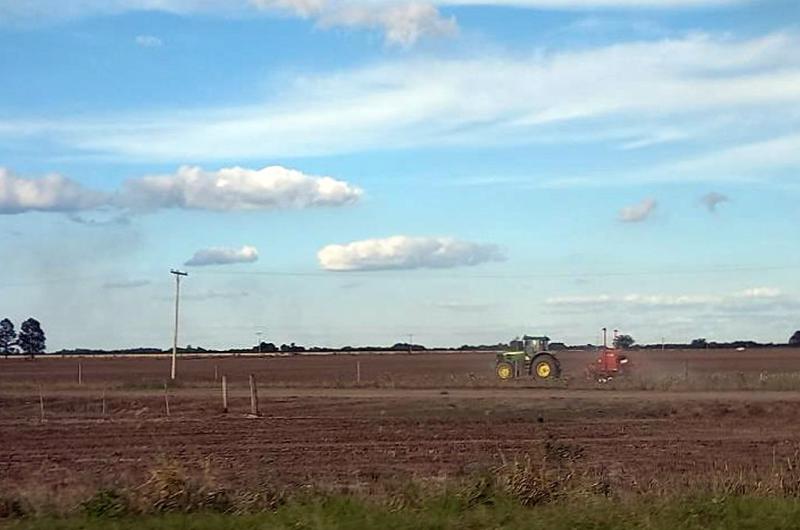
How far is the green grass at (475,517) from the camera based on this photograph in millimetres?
13547

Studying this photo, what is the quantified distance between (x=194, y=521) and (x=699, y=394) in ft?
136

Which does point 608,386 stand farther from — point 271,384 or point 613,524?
point 613,524

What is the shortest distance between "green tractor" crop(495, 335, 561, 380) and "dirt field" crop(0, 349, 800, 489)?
5.75 meters

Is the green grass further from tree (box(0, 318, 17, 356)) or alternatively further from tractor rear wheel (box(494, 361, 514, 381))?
tree (box(0, 318, 17, 356))

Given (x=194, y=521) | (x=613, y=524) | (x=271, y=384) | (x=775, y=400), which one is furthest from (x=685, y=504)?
(x=271, y=384)

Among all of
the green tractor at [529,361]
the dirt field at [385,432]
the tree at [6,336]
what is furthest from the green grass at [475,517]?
the tree at [6,336]

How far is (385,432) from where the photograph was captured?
33000mm

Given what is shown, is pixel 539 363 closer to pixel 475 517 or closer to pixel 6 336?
pixel 475 517

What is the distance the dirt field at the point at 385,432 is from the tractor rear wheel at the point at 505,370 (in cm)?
640

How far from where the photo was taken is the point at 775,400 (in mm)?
46406

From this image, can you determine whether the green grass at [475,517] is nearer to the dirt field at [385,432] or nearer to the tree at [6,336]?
the dirt field at [385,432]

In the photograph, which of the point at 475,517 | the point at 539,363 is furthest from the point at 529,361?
the point at 475,517

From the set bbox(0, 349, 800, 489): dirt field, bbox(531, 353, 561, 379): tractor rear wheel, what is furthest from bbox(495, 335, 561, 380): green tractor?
bbox(0, 349, 800, 489): dirt field

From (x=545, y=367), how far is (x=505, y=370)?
2.20 metres
